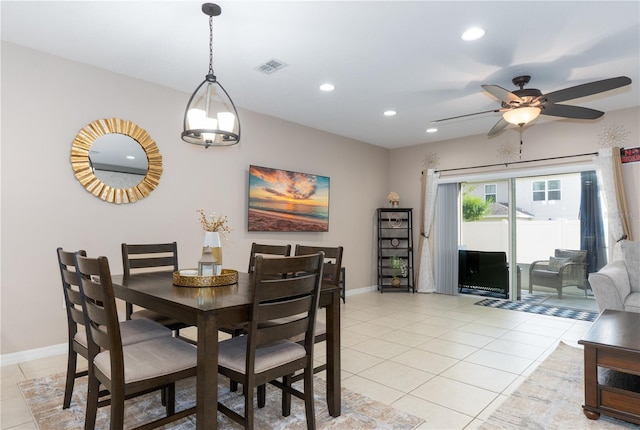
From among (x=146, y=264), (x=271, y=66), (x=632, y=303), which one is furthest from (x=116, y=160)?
(x=632, y=303)

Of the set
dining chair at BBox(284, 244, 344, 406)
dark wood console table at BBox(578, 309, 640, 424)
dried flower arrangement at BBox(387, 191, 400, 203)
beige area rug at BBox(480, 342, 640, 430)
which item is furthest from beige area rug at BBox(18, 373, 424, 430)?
dried flower arrangement at BBox(387, 191, 400, 203)

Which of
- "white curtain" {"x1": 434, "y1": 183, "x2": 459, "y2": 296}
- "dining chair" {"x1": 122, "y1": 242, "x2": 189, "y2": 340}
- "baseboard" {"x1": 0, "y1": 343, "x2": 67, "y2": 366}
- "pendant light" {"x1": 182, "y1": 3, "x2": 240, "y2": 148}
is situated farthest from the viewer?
"white curtain" {"x1": 434, "y1": 183, "x2": 459, "y2": 296}

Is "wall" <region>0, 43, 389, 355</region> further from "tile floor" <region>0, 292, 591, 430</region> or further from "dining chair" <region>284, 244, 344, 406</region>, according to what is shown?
"dining chair" <region>284, 244, 344, 406</region>

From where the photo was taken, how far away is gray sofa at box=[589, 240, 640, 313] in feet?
12.0

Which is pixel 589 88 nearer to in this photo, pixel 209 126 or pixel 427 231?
pixel 209 126

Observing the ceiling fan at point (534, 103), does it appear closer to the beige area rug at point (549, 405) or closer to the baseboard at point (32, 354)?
the beige area rug at point (549, 405)

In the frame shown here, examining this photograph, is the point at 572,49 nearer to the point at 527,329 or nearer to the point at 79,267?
the point at 527,329

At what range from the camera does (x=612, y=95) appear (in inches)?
170

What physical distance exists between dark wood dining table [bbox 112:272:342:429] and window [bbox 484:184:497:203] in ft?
15.9

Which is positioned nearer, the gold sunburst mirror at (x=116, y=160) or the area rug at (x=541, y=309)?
the gold sunburst mirror at (x=116, y=160)

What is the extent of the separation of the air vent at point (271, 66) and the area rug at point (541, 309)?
4.46m

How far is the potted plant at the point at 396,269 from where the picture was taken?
6695mm

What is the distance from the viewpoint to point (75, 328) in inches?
90.3

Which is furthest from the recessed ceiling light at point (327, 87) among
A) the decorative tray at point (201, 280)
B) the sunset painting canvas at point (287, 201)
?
the decorative tray at point (201, 280)
